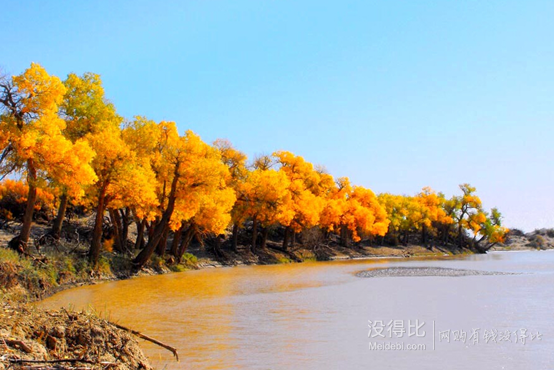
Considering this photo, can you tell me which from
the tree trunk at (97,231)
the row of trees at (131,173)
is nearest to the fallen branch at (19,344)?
the row of trees at (131,173)

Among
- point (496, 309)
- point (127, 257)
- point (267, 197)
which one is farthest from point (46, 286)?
point (267, 197)

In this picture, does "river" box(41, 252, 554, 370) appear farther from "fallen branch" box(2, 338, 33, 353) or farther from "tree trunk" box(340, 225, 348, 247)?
"tree trunk" box(340, 225, 348, 247)

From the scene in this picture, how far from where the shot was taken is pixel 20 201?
1318 inches

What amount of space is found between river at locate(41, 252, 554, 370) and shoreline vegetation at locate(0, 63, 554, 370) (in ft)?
6.75

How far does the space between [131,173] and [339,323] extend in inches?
597

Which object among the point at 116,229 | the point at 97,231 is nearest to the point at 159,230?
the point at 116,229

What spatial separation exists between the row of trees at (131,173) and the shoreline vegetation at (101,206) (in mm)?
63

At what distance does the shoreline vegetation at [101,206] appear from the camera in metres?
7.95

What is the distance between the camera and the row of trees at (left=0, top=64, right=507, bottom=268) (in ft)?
68.2

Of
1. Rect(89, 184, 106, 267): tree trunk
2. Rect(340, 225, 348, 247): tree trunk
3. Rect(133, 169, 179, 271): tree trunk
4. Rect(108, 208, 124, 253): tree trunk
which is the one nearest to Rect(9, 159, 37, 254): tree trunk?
Rect(89, 184, 106, 267): tree trunk

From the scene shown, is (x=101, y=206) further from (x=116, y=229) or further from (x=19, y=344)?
(x=19, y=344)

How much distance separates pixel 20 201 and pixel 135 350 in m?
29.4

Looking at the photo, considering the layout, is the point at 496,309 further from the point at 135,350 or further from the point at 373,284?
the point at 135,350

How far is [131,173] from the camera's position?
2502 cm
